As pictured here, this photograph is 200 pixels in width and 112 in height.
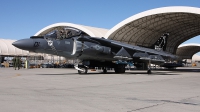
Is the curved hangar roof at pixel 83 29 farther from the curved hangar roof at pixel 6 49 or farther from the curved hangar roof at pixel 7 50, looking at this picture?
the curved hangar roof at pixel 6 49

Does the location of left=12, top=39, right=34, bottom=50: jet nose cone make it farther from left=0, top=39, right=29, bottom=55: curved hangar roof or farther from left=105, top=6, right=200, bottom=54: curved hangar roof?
left=0, top=39, right=29, bottom=55: curved hangar roof

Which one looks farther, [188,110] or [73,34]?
[73,34]

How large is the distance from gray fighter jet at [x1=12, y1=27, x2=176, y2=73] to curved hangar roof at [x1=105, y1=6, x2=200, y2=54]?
8.34 meters

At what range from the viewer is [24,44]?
685 inches

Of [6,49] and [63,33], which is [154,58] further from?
[6,49]

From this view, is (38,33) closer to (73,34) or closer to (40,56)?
(40,56)

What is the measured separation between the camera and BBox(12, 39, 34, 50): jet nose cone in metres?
17.3

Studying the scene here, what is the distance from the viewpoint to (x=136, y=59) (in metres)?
23.9

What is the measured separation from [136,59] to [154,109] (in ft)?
58.4

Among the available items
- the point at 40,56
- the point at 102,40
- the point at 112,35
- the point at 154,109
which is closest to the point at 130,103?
the point at 154,109

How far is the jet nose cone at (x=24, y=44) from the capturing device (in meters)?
17.3

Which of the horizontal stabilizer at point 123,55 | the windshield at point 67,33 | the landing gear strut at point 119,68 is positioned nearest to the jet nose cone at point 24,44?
the windshield at point 67,33

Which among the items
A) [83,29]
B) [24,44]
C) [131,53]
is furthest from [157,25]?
[24,44]

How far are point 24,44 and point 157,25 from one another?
87.5 feet
